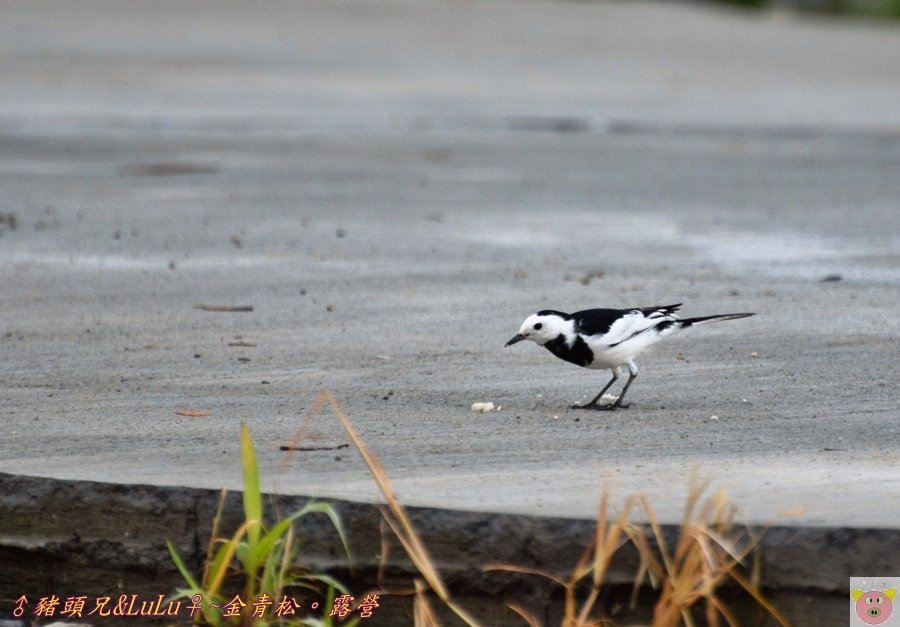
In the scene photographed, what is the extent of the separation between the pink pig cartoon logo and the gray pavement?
0.20m

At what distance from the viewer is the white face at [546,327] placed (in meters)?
6.15

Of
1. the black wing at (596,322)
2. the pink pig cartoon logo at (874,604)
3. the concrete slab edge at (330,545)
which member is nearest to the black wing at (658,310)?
the black wing at (596,322)

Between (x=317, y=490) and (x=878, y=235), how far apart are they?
680 cm

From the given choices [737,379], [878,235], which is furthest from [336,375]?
[878,235]

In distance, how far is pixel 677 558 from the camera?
14.7 ft

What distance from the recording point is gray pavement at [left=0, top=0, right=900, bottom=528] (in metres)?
5.47

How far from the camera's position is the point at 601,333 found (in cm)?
607

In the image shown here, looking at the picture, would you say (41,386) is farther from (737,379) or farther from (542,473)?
(737,379)

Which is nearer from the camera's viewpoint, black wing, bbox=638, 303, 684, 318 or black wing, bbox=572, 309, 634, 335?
black wing, bbox=572, 309, 634, 335

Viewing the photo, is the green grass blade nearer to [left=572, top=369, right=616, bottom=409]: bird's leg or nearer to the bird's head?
the bird's head

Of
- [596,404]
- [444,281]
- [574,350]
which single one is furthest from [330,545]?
[444,281]

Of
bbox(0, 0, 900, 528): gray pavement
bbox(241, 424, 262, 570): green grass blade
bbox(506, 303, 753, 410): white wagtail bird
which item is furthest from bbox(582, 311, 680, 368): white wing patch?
bbox(241, 424, 262, 570): green grass blade

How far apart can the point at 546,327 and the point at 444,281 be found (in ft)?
9.65

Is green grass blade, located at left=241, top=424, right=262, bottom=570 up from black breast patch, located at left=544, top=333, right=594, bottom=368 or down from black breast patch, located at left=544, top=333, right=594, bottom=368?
up
